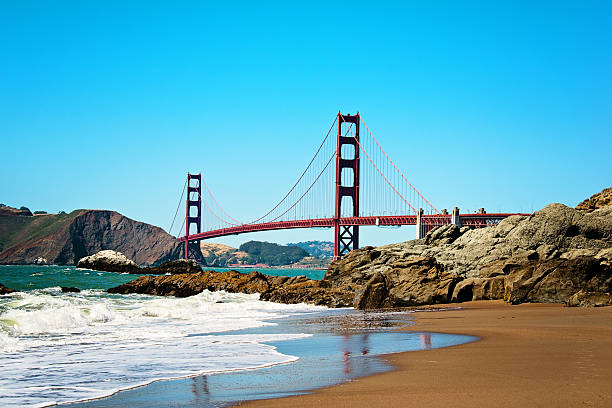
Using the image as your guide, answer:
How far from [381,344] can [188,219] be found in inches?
3703

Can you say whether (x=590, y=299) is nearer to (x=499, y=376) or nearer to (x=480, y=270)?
(x=480, y=270)

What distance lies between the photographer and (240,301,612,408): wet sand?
14.8 feet

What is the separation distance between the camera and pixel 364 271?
84.7ft

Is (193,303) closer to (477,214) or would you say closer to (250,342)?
(250,342)

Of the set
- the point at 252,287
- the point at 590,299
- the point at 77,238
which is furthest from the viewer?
the point at 77,238

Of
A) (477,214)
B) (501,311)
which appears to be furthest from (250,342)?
(477,214)

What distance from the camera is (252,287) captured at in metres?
25.6

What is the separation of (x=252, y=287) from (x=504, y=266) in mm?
11213

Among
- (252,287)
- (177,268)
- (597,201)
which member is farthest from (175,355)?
(177,268)

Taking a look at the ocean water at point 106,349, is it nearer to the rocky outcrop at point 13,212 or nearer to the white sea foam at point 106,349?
the white sea foam at point 106,349

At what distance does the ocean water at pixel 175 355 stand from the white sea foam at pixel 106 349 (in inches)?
0.6

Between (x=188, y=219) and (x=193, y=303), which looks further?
(x=188, y=219)

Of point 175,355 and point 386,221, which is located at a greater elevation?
point 386,221

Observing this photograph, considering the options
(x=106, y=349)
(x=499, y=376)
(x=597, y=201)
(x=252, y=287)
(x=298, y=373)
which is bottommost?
(x=106, y=349)
